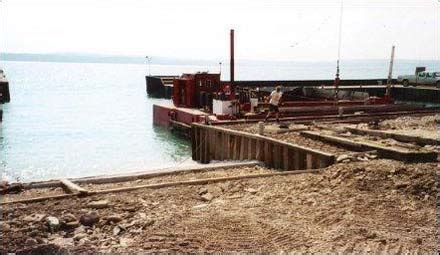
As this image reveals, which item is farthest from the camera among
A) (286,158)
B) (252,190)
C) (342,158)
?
(286,158)

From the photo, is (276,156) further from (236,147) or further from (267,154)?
(236,147)

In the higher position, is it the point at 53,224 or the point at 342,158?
the point at 342,158

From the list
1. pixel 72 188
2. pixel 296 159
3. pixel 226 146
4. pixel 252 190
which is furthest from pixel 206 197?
pixel 226 146

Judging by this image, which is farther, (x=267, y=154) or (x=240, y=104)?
(x=240, y=104)

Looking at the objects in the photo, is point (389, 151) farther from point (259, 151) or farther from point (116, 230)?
point (116, 230)

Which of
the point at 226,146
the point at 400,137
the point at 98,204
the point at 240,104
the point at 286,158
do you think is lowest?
the point at 226,146

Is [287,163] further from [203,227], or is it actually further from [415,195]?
[203,227]

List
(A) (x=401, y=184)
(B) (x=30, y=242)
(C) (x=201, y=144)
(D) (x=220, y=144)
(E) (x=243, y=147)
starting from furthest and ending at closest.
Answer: (C) (x=201, y=144) → (D) (x=220, y=144) → (E) (x=243, y=147) → (A) (x=401, y=184) → (B) (x=30, y=242)

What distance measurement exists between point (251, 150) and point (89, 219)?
9469 millimetres

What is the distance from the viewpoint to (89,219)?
7906mm

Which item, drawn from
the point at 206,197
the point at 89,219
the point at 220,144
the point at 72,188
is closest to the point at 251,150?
the point at 220,144

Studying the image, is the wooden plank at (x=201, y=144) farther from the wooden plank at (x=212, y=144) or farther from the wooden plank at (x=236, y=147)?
the wooden plank at (x=236, y=147)

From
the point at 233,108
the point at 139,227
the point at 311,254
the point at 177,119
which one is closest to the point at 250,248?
the point at 311,254

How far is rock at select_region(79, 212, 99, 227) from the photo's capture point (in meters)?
7.89
